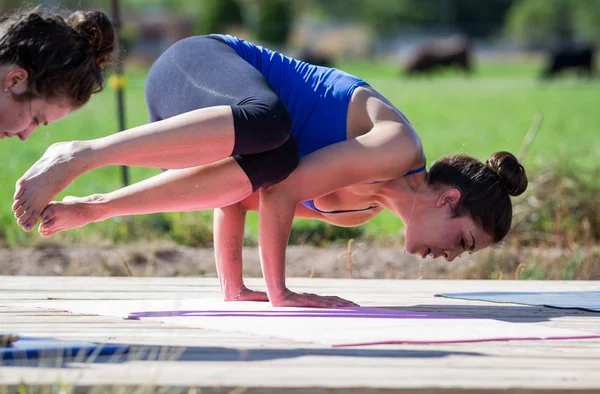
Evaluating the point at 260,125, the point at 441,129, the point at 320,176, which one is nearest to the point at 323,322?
the point at 320,176

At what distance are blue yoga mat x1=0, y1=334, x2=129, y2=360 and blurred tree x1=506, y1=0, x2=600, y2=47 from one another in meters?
51.6

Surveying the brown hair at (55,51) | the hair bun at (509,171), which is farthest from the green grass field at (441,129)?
the brown hair at (55,51)

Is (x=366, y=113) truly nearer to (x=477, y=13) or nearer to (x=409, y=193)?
(x=409, y=193)

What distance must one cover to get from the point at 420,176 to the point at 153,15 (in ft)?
203

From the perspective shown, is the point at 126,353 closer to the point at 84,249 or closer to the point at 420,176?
the point at 420,176

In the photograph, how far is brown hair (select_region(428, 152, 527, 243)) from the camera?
129 inches

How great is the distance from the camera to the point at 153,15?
6350cm

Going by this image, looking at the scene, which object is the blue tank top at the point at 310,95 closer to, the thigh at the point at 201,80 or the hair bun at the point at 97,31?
the thigh at the point at 201,80

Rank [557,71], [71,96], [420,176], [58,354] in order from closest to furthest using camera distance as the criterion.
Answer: [58,354]
[71,96]
[420,176]
[557,71]

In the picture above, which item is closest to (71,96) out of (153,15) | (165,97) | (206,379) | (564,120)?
(165,97)

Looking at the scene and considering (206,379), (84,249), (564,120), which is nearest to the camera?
(206,379)

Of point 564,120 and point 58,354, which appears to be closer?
point 58,354

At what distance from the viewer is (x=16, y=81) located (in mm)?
2793

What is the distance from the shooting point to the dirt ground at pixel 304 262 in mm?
5305
